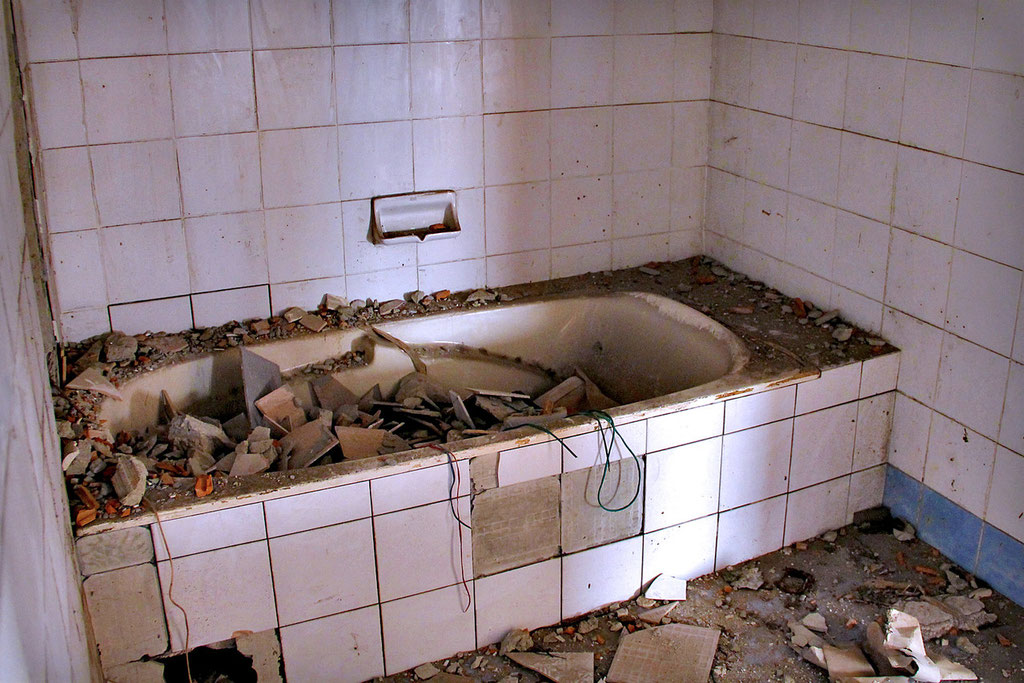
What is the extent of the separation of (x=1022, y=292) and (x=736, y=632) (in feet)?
3.36

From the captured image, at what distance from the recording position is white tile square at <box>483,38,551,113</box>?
279cm

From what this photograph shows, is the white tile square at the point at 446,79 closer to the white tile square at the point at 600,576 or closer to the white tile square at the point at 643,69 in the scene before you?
the white tile square at the point at 643,69

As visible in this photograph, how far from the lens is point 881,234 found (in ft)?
8.42

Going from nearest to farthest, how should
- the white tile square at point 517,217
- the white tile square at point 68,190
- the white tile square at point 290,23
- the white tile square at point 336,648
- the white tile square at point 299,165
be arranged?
the white tile square at point 336,648
the white tile square at point 68,190
the white tile square at point 290,23
the white tile square at point 299,165
the white tile square at point 517,217

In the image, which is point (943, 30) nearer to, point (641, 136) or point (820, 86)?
point (820, 86)

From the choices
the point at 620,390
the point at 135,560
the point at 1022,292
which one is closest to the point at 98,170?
the point at 135,560

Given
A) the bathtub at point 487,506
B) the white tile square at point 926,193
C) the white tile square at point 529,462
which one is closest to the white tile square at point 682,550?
the bathtub at point 487,506

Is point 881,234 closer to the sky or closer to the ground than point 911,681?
closer to the sky

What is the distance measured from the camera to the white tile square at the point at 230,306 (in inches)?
105

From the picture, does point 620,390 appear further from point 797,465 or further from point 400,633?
point 400,633

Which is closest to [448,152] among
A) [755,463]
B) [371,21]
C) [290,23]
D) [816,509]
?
[371,21]

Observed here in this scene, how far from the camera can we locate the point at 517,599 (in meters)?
2.29

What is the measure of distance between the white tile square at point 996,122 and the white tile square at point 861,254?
346 mm

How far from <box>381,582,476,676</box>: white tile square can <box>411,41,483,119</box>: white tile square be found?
4.40 feet
